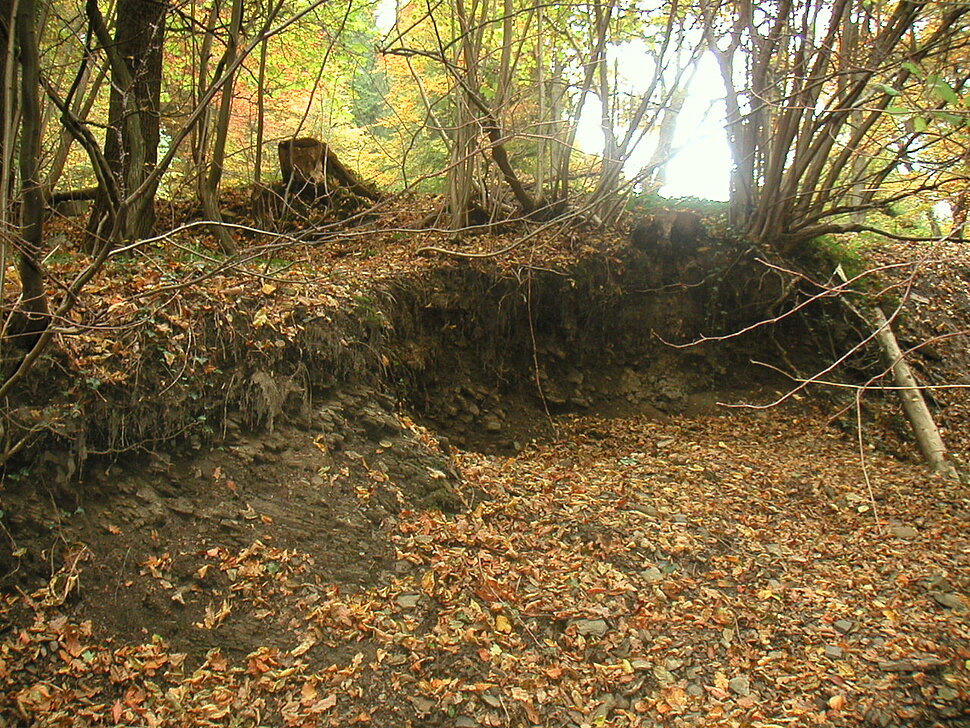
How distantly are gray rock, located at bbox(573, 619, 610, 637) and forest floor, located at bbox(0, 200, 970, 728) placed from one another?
0.08ft

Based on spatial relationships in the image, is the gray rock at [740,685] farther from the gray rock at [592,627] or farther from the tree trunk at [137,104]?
the tree trunk at [137,104]

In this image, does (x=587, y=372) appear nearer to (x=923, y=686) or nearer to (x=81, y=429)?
(x=923, y=686)

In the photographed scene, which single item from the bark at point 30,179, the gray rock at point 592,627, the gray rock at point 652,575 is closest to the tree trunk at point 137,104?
the bark at point 30,179

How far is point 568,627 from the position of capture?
14.8 ft

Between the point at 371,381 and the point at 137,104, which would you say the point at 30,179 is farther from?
the point at 371,381

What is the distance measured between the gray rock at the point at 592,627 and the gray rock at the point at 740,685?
81 centimetres

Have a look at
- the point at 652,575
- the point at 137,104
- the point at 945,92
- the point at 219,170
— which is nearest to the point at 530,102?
the point at 219,170

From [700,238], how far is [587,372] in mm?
2374

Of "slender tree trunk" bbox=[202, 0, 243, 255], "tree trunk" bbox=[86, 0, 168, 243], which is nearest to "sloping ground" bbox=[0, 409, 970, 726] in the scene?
"tree trunk" bbox=[86, 0, 168, 243]

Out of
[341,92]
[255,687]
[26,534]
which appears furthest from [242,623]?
[341,92]

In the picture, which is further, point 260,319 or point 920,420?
point 920,420

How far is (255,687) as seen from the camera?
376cm

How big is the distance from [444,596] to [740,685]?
6.31 feet

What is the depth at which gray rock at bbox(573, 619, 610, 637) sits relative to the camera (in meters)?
4.48
